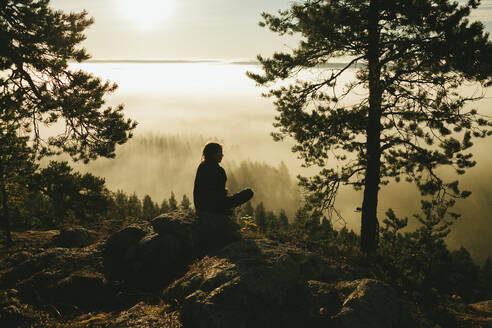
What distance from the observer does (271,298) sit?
165 inches

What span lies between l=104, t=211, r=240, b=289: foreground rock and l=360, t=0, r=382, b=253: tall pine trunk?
17.4ft

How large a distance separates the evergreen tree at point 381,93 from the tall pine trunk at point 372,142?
0.03 m

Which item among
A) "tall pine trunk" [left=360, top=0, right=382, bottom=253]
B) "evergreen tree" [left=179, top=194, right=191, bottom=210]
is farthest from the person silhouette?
"tall pine trunk" [left=360, top=0, right=382, bottom=253]

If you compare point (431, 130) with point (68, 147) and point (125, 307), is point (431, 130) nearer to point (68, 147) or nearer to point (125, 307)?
point (125, 307)

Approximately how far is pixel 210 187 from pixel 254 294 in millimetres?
3635

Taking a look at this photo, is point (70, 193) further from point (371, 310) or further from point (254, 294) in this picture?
point (371, 310)

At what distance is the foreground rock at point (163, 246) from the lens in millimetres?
6070

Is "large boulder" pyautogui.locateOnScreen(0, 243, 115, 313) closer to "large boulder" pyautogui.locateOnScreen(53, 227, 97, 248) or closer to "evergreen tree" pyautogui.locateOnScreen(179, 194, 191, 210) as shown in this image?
"large boulder" pyautogui.locateOnScreen(53, 227, 97, 248)

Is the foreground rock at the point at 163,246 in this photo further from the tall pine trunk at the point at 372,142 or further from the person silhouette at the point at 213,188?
the tall pine trunk at the point at 372,142

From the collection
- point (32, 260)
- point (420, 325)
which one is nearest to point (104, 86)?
point (32, 260)

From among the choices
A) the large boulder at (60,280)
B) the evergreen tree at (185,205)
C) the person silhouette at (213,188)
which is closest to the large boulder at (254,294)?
the large boulder at (60,280)

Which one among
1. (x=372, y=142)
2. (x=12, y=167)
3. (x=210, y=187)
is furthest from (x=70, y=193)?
(x=372, y=142)

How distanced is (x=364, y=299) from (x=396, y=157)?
722 centimetres

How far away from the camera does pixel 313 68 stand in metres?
10.1
